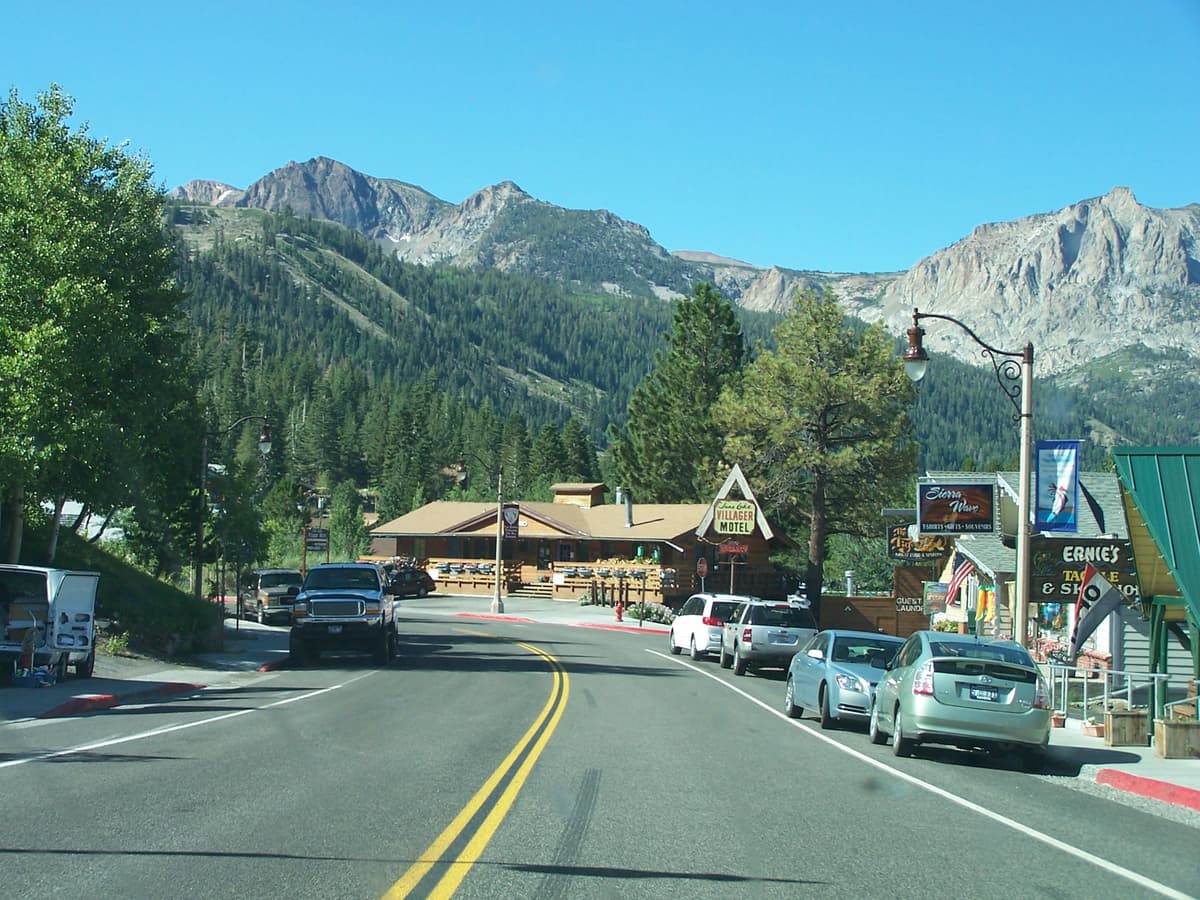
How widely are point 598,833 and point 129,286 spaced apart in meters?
25.0

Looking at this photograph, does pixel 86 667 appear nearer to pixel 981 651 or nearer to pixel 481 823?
pixel 481 823

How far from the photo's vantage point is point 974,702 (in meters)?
14.9

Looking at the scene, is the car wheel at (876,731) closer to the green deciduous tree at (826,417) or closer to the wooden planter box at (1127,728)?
the wooden planter box at (1127,728)

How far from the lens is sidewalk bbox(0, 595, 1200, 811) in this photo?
1377 cm

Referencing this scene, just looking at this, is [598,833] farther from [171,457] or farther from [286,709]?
[171,457]

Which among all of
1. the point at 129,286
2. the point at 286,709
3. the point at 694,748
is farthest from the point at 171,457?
the point at 694,748

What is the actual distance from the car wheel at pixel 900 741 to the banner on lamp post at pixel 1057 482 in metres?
7.63

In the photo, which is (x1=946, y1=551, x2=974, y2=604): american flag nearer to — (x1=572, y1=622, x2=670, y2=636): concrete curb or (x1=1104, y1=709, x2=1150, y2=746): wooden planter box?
(x1=572, y1=622, x2=670, y2=636): concrete curb

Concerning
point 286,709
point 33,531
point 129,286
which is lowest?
point 286,709

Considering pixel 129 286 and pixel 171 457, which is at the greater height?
pixel 129 286

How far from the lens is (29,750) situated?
43.6 ft

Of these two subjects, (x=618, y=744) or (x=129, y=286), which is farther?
(x=129, y=286)

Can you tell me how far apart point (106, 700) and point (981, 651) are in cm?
1294

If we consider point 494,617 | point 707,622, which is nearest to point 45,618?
point 707,622
